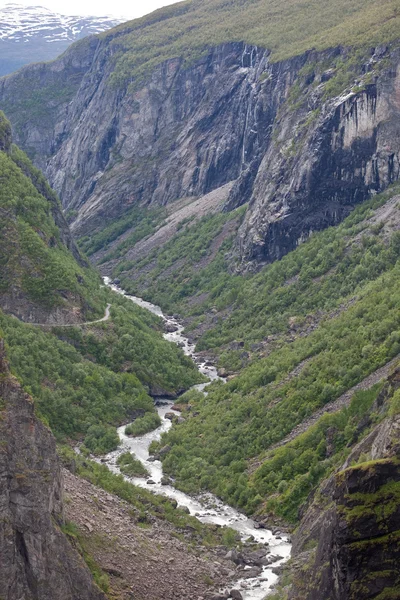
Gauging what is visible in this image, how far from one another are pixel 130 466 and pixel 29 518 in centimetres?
4417

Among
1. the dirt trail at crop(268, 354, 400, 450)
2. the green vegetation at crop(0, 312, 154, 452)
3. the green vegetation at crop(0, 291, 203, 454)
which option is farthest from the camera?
the green vegetation at crop(0, 291, 203, 454)

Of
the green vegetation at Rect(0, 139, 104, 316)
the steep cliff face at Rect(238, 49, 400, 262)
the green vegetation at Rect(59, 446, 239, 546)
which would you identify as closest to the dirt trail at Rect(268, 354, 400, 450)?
the green vegetation at Rect(59, 446, 239, 546)

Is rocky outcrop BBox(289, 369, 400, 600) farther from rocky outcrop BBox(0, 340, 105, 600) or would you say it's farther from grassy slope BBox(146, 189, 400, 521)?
grassy slope BBox(146, 189, 400, 521)

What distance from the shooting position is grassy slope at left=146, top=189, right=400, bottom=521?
9312 centimetres

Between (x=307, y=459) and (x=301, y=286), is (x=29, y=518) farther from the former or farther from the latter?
(x=301, y=286)

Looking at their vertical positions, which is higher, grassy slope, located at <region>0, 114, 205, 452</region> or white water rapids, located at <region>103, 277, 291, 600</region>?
grassy slope, located at <region>0, 114, 205, 452</region>

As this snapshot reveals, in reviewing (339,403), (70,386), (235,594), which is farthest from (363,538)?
(70,386)

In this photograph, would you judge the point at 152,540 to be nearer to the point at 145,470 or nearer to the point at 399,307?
the point at 145,470

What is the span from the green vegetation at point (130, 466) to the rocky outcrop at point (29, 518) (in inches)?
1516

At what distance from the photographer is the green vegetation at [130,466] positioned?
321ft

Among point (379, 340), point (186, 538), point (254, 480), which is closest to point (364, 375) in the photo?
point (379, 340)

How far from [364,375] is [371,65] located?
8296 cm

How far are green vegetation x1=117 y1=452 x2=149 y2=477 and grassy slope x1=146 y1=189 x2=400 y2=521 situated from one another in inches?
118

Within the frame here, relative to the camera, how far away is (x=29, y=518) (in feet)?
182
